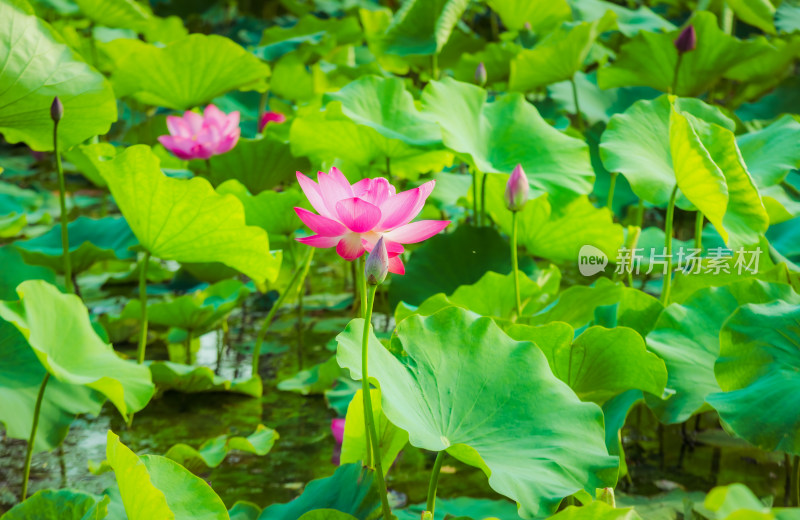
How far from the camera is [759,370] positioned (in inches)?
37.9

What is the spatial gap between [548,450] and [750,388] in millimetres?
275

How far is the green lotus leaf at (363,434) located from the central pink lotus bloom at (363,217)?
0.72 ft

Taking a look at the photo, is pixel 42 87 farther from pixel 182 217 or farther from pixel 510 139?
pixel 510 139

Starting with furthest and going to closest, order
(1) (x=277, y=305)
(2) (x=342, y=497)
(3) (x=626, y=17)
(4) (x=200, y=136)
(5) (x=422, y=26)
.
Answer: (3) (x=626, y=17) < (5) (x=422, y=26) < (4) (x=200, y=136) < (1) (x=277, y=305) < (2) (x=342, y=497)

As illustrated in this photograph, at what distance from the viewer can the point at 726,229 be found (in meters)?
1.14

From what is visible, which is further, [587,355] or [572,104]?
[572,104]

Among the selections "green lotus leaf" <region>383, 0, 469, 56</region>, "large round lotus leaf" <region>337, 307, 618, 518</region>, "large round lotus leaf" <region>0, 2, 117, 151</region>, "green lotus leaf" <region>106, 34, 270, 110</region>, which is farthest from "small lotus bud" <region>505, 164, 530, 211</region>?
"green lotus leaf" <region>383, 0, 469, 56</region>

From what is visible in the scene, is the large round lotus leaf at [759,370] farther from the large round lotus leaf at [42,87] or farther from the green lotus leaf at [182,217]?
the large round lotus leaf at [42,87]

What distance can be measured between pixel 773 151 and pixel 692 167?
0.35 metres

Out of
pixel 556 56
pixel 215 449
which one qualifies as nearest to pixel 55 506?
pixel 215 449

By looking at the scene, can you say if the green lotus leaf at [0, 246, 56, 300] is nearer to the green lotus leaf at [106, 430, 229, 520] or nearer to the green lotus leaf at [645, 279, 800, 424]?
the green lotus leaf at [106, 430, 229, 520]

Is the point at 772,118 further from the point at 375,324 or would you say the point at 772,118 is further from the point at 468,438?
the point at 468,438

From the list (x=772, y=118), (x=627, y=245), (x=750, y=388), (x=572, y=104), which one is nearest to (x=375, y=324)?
(x=627, y=245)

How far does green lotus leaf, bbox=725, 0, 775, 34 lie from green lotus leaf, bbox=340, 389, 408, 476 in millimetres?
1957
